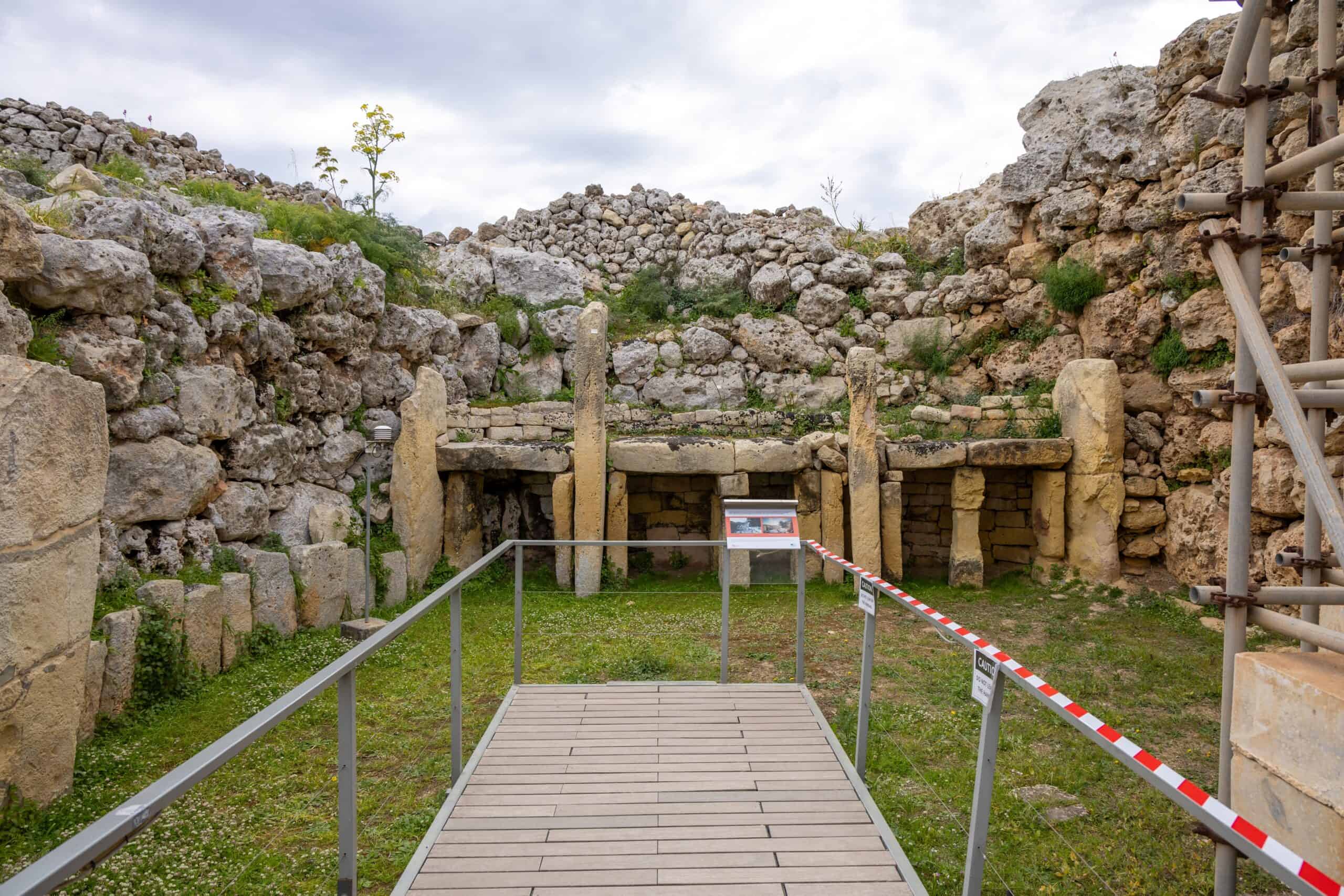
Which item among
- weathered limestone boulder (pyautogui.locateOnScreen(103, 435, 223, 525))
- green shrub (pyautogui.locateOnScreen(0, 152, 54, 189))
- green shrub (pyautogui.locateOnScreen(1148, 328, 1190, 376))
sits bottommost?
weathered limestone boulder (pyautogui.locateOnScreen(103, 435, 223, 525))

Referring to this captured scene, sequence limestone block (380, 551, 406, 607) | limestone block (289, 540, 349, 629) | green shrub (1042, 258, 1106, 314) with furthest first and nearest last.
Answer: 1. green shrub (1042, 258, 1106, 314)
2. limestone block (380, 551, 406, 607)
3. limestone block (289, 540, 349, 629)

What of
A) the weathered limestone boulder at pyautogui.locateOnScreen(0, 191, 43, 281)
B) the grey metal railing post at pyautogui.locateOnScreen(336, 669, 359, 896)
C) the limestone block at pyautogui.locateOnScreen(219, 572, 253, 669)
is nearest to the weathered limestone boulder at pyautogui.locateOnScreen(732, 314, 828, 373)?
the limestone block at pyautogui.locateOnScreen(219, 572, 253, 669)

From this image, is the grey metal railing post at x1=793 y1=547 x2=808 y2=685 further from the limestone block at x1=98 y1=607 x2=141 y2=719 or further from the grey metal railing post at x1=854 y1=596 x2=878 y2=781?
the limestone block at x1=98 y1=607 x2=141 y2=719

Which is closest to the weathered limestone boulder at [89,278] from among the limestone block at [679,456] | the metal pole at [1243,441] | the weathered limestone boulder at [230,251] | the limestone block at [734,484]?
the weathered limestone boulder at [230,251]

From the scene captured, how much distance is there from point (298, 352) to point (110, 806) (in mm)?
6877

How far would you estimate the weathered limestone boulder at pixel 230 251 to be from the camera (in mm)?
9305

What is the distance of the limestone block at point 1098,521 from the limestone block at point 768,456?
13.8 feet

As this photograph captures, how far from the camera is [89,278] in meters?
7.13

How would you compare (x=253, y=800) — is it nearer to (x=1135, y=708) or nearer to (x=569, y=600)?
(x=569, y=600)

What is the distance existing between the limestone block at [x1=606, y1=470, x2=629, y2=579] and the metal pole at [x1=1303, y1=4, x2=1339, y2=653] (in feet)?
26.2

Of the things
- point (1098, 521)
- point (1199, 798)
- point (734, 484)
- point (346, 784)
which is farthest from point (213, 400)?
point (1098, 521)

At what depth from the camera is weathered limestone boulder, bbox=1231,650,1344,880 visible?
3.04 meters

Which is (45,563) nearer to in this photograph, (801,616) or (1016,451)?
(801,616)

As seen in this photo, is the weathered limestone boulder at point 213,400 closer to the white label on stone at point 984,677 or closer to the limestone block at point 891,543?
the white label on stone at point 984,677
